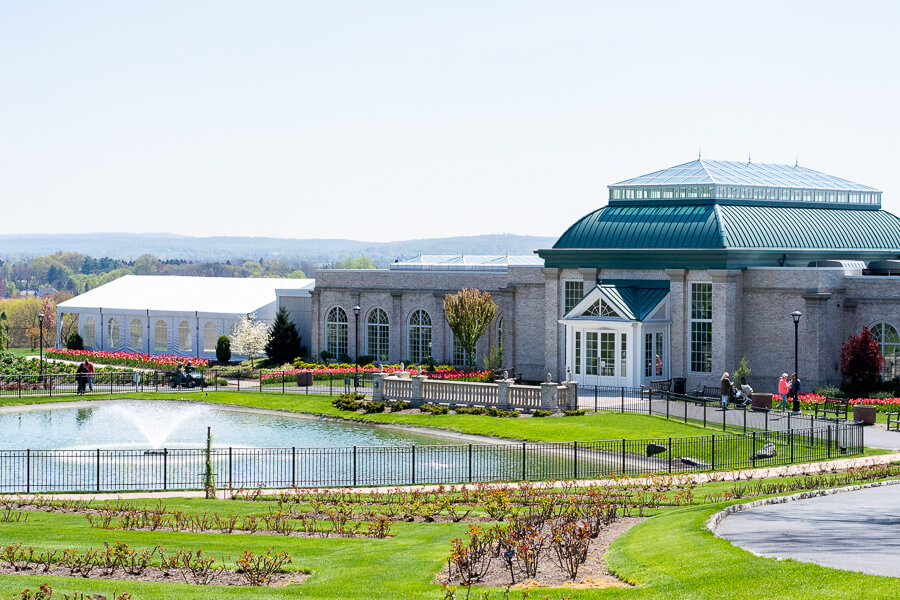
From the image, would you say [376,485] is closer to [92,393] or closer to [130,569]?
[130,569]

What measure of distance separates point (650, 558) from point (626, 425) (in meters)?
22.7

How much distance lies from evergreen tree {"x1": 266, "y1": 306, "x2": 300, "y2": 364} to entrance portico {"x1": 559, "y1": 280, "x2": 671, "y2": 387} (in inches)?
804

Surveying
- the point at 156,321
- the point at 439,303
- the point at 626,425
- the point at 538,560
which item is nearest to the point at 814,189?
the point at 439,303

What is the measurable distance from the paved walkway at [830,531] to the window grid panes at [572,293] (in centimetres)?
3129

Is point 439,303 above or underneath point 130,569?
above

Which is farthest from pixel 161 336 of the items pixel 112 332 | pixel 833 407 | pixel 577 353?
pixel 833 407

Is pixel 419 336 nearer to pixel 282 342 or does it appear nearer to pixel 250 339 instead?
pixel 282 342

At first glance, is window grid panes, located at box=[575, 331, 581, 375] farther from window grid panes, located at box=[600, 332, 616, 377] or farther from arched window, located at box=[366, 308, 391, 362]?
arched window, located at box=[366, 308, 391, 362]

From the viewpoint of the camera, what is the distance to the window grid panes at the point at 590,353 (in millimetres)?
53656

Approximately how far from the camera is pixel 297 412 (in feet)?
161

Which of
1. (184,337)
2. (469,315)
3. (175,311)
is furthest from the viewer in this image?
(184,337)

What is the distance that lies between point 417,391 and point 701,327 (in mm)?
12542

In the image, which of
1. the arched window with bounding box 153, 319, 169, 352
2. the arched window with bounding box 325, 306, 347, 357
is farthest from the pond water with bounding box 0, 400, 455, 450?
the arched window with bounding box 153, 319, 169, 352

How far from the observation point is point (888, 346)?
5066cm
